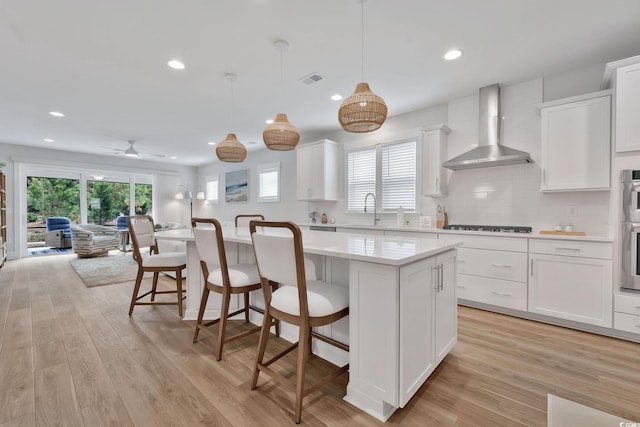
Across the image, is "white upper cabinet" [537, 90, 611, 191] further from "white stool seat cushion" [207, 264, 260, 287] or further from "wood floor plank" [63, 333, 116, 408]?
"wood floor plank" [63, 333, 116, 408]

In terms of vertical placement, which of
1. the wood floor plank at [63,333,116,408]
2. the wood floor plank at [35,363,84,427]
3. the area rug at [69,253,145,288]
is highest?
the area rug at [69,253,145,288]

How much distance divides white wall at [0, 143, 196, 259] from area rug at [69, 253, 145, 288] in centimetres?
176

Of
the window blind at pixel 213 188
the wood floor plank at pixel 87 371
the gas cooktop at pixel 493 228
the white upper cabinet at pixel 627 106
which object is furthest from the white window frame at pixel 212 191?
the white upper cabinet at pixel 627 106

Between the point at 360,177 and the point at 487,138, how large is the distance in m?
1.95

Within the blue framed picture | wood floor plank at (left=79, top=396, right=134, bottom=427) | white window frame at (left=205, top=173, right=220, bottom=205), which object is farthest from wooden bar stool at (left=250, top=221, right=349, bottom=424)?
white window frame at (left=205, top=173, right=220, bottom=205)

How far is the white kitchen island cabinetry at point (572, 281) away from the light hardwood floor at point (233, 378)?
19 cm

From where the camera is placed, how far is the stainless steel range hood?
3.24 m

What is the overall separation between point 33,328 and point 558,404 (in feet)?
13.3

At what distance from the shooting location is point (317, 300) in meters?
1.56

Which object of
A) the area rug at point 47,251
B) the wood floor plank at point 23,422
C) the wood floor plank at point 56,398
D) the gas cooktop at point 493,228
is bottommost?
the wood floor plank at point 56,398

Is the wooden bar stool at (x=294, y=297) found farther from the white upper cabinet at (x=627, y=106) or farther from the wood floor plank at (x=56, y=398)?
the white upper cabinet at (x=627, y=106)

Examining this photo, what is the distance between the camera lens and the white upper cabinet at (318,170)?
4875 millimetres

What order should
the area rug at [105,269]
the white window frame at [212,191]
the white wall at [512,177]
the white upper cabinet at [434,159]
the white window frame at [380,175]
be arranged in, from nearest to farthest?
the white wall at [512,177] → the white upper cabinet at [434,159] → the white window frame at [380,175] → the area rug at [105,269] → the white window frame at [212,191]

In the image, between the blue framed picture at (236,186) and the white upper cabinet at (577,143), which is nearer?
the white upper cabinet at (577,143)
